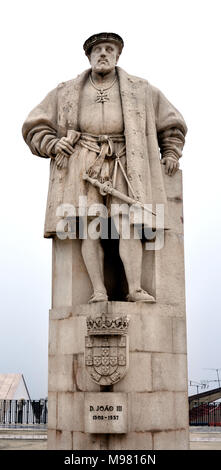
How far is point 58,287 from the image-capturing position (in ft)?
32.0

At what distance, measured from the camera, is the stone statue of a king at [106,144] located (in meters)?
9.32

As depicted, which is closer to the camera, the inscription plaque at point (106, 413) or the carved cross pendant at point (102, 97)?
the inscription plaque at point (106, 413)

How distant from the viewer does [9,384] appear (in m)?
28.8

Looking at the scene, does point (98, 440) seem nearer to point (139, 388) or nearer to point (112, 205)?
point (139, 388)

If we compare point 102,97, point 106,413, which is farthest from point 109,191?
point 106,413

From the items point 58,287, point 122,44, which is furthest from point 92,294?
point 122,44

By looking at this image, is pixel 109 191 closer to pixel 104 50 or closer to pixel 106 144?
pixel 106 144

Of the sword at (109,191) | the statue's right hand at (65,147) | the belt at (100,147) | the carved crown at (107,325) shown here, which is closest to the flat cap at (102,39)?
the belt at (100,147)

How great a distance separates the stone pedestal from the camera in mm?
8297

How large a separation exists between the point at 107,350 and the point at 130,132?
3.81 metres

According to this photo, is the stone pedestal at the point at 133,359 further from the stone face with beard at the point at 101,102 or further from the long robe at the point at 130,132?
the stone face with beard at the point at 101,102

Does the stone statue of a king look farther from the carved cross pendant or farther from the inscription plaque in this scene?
the inscription plaque

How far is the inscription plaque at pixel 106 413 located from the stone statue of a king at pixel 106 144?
162 centimetres
